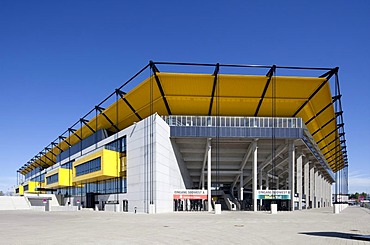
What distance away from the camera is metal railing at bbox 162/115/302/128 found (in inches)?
1953

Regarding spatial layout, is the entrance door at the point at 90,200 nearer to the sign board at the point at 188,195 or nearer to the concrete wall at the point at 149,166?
the concrete wall at the point at 149,166

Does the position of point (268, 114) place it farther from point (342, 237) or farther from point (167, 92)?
point (342, 237)

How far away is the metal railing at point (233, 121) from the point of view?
49.6 meters

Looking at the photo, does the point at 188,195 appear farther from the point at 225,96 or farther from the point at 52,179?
the point at 52,179

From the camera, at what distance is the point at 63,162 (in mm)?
89438

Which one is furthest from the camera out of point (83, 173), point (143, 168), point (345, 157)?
point (345, 157)

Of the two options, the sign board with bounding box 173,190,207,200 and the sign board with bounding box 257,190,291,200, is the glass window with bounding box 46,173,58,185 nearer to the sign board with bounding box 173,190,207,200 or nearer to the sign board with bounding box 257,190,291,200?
the sign board with bounding box 173,190,207,200

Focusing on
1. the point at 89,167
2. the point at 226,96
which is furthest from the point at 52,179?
the point at 226,96

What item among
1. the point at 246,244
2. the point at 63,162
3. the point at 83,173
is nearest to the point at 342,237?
the point at 246,244

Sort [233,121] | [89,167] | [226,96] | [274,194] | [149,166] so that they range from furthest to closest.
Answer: [89,167]
[233,121]
[274,194]
[226,96]
[149,166]

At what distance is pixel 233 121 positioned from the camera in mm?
49938

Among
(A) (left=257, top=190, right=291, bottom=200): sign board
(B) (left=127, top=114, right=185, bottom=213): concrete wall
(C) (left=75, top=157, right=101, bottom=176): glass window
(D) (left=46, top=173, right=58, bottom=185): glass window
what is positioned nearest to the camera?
(B) (left=127, top=114, right=185, bottom=213): concrete wall

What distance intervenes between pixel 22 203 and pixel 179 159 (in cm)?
3666

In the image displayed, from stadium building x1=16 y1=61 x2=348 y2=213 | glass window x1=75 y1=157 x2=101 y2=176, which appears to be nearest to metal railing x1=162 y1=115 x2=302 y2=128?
stadium building x1=16 y1=61 x2=348 y2=213
